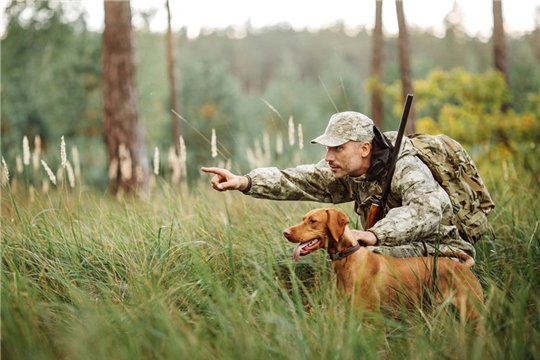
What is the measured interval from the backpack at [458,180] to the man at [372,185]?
0.40 feet

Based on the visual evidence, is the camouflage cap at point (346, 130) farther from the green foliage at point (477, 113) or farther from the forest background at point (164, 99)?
the green foliage at point (477, 113)

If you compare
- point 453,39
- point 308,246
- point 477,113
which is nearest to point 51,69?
point 477,113

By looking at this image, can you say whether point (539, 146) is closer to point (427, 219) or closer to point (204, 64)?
point (427, 219)

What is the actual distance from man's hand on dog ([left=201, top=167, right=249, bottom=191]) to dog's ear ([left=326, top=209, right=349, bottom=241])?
84cm

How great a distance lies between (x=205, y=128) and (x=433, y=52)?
6671 centimetres

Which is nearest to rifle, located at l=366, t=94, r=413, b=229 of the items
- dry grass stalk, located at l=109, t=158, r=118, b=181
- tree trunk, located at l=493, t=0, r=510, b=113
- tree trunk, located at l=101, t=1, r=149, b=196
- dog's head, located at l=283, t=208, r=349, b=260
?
dog's head, located at l=283, t=208, r=349, b=260

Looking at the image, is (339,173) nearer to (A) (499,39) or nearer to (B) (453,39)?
(A) (499,39)

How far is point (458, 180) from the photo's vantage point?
4.19m

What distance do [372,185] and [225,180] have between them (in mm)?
1049

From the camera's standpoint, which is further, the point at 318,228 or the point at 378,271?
the point at 378,271

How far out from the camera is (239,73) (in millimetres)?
81375

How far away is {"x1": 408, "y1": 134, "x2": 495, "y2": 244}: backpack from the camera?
→ 13.6 feet

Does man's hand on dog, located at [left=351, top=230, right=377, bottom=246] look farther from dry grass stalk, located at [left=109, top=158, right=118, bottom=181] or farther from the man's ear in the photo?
dry grass stalk, located at [left=109, top=158, right=118, bottom=181]

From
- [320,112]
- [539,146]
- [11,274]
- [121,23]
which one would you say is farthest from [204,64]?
[11,274]
